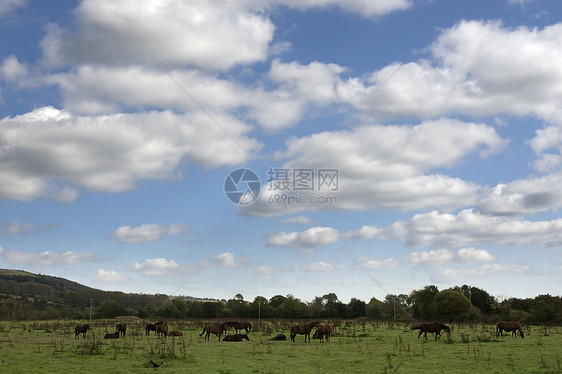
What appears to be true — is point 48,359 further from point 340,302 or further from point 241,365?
point 340,302

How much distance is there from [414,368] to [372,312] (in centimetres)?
7556

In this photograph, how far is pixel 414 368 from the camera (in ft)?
60.1

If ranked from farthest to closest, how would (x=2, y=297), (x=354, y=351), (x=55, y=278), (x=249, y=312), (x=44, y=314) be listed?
(x=55, y=278) → (x=2, y=297) → (x=249, y=312) → (x=44, y=314) → (x=354, y=351)

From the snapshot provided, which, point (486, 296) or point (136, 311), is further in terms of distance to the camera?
point (136, 311)

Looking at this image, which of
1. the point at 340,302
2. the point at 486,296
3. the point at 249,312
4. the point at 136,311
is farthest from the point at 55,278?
the point at 486,296

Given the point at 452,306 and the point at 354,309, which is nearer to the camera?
the point at 452,306

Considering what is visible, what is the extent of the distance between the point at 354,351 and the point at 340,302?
75560mm

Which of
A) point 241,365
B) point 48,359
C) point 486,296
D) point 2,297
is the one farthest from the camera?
point 2,297

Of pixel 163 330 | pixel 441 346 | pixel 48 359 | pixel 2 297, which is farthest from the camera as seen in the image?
pixel 2 297

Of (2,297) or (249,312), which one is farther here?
(2,297)

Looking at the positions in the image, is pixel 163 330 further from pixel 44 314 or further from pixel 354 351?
pixel 44 314

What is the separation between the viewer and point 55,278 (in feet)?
645

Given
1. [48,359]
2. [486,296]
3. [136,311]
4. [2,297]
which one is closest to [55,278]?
[2,297]

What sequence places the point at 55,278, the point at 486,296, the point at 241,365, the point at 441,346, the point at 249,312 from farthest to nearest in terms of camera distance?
the point at 55,278, the point at 249,312, the point at 486,296, the point at 441,346, the point at 241,365
